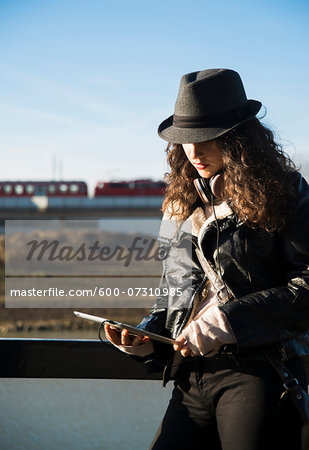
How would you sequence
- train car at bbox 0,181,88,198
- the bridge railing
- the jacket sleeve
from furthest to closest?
train car at bbox 0,181,88,198 < the bridge railing < the jacket sleeve

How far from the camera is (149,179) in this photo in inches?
1773

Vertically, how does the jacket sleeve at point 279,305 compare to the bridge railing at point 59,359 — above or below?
above

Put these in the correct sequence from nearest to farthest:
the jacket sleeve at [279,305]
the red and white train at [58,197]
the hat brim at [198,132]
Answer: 1. the jacket sleeve at [279,305]
2. the hat brim at [198,132]
3. the red and white train at [58,197]

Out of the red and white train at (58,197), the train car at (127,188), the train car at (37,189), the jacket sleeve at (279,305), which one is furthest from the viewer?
the train car at (127,188)

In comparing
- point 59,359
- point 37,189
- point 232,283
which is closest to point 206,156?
point 232,283

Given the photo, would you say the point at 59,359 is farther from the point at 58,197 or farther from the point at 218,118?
the point at 58,197

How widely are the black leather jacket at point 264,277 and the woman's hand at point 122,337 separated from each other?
12cm

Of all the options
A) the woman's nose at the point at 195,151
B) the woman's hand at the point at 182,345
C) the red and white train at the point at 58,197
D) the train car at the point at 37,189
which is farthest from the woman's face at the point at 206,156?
the train car at the point at 37,189

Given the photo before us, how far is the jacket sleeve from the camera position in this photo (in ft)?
4.44

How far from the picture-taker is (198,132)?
4.87 feet

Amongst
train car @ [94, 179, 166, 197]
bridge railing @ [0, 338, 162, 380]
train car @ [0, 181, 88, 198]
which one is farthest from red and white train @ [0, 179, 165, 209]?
bridge railing @ [0, 338, 162, 380]

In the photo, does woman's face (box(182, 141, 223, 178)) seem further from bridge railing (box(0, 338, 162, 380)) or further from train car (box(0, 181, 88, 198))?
train car (box(0, 181, 88, 198))

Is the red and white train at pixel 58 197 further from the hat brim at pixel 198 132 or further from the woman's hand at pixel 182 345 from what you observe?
the woman's hand at pixel 182 345

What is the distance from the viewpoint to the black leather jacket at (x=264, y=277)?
1.36m
